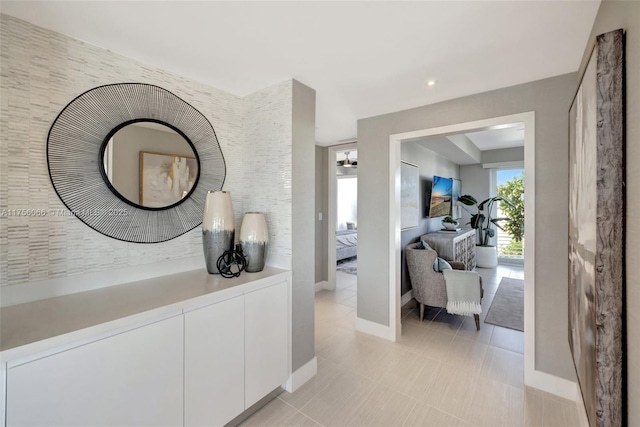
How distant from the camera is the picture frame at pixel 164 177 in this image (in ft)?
5.75

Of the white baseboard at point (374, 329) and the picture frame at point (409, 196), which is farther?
the picture frame at point (409, 196)

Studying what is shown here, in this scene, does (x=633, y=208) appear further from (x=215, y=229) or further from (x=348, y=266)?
(x=348, y=266)

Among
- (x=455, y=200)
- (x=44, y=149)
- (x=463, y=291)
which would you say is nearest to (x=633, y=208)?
(x=463, y=291)

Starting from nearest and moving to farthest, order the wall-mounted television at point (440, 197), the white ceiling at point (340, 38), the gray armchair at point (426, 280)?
the white ceiling at point (340, 38) < the gray armchair at point (426, 280) < the wall-mounted television at point (440, 197)

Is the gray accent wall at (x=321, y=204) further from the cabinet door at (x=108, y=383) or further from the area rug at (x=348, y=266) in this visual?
the cabinet door at (x=108, y=383)

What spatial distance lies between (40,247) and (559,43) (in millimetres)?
3080

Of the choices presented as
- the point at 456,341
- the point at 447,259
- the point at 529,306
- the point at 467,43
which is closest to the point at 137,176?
the point at 467,43

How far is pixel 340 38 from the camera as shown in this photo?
1.53 meters

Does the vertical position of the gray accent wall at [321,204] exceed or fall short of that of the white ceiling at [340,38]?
it falls short

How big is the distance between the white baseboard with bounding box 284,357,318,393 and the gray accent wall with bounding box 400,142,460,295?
5.68 feet

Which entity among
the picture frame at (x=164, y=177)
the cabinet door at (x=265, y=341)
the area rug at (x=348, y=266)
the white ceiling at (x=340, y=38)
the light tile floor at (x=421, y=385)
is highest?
the white ceiling at (x=340, y=38)

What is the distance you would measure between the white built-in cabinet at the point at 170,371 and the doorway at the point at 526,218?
4.15 feet

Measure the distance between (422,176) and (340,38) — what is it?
122 inches

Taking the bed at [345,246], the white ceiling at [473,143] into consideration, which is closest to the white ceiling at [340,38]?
the white ceiling at [473,143]
